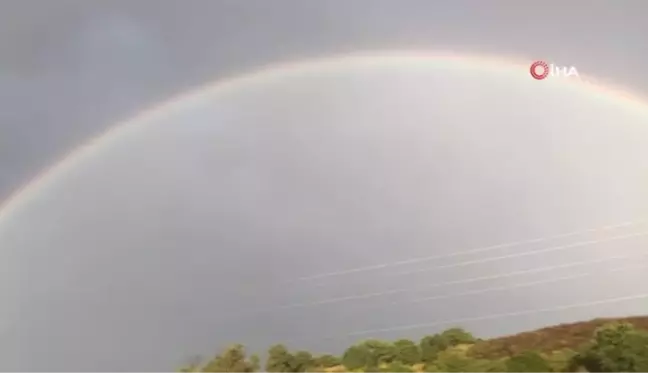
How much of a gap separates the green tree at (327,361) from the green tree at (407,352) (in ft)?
6.67

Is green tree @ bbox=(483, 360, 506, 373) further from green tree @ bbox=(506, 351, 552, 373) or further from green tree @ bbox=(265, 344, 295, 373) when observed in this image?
green tree @ bbox=(265, 344, 295, 373)

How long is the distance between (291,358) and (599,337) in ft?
36.2

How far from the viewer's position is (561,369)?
56.9 ft

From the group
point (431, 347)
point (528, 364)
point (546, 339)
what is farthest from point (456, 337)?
point (528, 364)

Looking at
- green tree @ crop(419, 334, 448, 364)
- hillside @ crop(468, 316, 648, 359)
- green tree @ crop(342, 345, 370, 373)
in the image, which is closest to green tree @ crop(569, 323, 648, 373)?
hillside @ crop(468, 316, 648, 359)

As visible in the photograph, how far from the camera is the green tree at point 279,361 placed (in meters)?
25.3

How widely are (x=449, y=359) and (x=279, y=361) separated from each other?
295 inches

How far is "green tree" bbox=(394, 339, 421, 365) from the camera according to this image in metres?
22.8

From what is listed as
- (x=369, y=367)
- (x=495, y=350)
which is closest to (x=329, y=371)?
(x=369, y=367)

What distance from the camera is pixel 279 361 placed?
25.4 metres

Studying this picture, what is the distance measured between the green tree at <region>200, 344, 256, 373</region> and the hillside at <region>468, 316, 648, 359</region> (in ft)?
24.8

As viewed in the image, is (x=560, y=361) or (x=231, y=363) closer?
(x=560, y=361)

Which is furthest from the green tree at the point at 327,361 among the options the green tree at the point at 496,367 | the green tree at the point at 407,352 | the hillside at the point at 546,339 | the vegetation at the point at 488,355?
the green tree at the point at 496,367

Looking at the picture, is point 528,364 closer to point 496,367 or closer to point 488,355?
point 496,367
